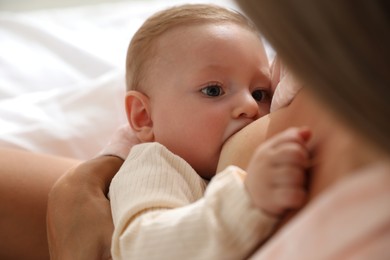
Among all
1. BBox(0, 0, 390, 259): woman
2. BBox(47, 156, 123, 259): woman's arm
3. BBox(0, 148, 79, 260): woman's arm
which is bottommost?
BBox(0, 148, 79, 260): woman's arm

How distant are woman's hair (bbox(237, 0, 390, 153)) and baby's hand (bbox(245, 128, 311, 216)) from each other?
13 centimetres

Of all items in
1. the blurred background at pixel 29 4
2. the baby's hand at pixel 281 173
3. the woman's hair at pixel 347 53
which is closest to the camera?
the woman's hair at pixel 347 53

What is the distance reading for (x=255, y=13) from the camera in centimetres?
56

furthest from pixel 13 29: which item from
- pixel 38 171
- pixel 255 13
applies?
pixel 255 13

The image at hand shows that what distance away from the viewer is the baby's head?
1.00m

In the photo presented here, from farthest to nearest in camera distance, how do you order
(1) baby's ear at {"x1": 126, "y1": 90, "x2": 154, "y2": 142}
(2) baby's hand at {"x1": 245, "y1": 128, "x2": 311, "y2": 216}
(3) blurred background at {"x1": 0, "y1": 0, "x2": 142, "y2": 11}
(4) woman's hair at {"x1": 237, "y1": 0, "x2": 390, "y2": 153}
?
(3) blurred background at {"x1": 0, "y1": 0, "x2": 142, "y2": 11}, (1) baby's ear at {"x1": 126, "y1": 90, "x2": 154, "y2": 142}, (2) baby's hand at {"x1": 245, "y1": 128, "x2": 311, "y2": 216}, (4) woman's hair at {"x1": 237, "y1": 0, "x2": 390, "y2": 153}

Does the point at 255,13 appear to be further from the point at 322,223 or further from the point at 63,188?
the point at 63,188

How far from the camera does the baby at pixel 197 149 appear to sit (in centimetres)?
68

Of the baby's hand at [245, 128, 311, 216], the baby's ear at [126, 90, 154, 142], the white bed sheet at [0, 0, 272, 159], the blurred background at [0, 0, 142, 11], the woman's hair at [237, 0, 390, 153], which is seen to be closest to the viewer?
the woman's hair at [237, 0, 390, 153]

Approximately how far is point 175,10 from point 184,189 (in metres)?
0.37

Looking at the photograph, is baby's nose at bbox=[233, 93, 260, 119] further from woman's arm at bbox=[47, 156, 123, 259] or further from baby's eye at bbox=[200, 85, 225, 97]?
woman's arm at bbox=[47, 156, 123, 259]

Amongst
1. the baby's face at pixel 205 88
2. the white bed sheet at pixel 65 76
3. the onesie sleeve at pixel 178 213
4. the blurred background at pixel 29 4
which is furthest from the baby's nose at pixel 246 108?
the blurred background at pixel 29 4

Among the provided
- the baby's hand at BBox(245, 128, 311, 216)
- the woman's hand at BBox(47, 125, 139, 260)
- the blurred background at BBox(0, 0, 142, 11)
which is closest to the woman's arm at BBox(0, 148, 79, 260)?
the woman's hand at BBox(47, 125, 139, 260)

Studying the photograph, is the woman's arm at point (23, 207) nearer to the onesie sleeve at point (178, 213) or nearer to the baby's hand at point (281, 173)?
the onesie sleeve at point (178, 213)
